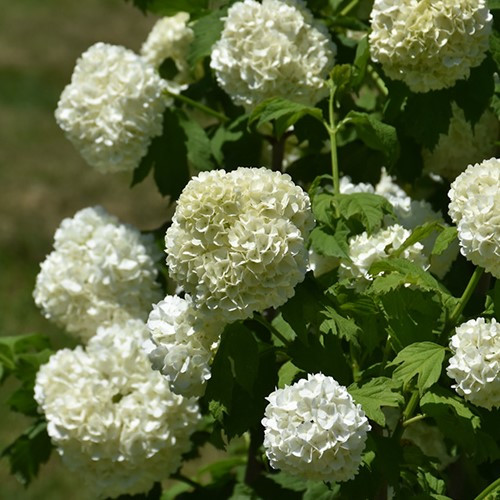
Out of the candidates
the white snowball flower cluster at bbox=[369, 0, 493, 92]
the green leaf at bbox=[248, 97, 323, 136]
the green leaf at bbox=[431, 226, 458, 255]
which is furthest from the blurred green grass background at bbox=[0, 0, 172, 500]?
the green leaf at bbox=[431, 226, 458, 255]

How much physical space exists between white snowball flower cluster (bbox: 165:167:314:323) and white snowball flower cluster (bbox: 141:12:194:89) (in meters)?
1.48

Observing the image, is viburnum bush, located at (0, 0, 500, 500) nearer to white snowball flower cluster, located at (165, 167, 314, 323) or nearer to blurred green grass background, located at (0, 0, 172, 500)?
white snowball flower cluster, located at (165, 167, 314, 323)

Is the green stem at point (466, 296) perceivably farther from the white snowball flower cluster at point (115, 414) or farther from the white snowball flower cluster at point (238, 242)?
the white snowball flower cluster at point (115, 414)

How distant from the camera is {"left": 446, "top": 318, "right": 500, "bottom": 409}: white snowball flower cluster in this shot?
7.02 feet

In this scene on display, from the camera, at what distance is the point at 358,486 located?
2305 mm

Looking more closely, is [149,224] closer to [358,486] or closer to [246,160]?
[246,160]

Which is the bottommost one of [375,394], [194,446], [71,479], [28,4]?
[28,4]

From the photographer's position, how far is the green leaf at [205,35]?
3.14 m

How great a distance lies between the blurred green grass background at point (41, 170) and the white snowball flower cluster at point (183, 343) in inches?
119

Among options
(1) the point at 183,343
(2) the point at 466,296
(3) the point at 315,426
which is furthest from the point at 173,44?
(3) the point at 315,426

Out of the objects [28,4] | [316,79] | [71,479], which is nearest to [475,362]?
[316,79]

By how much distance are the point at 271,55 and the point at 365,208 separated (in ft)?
1.89

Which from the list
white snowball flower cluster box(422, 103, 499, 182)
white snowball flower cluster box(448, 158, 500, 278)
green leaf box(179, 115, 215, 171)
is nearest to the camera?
white snowball flower cluster box(448, 158, 500, 278)

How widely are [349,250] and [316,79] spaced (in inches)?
24.1
